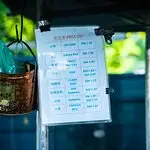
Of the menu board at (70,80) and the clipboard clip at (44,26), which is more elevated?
the clipboard clip at (44,26)

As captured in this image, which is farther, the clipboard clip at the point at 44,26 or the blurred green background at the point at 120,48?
the blurred green background at the point at 120,48

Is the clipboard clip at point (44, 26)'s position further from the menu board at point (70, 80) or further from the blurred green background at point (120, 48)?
the blurred green background at point (120, 48)

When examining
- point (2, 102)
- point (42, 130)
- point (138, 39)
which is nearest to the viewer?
point (2, 102)

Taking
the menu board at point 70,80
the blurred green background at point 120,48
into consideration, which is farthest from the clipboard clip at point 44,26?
the blurred green background at point 120,48

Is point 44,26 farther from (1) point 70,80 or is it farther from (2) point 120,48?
(2) point 120,48

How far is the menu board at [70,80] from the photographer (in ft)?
9.90

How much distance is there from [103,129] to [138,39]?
0.73 metres

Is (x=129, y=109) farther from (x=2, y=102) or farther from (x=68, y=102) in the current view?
(x=2, y=102)

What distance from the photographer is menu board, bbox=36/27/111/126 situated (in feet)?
9.90

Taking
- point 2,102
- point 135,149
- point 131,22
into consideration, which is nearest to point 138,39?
point 131,22

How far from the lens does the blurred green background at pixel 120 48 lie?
3.60 metres

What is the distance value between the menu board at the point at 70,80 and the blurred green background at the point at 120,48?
54 centimetres

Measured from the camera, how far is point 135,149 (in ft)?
12.3

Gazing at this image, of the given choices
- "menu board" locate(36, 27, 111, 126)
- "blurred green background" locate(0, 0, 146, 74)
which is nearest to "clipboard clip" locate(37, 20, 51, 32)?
"menu board" locate(36, 27, 111, 126)
